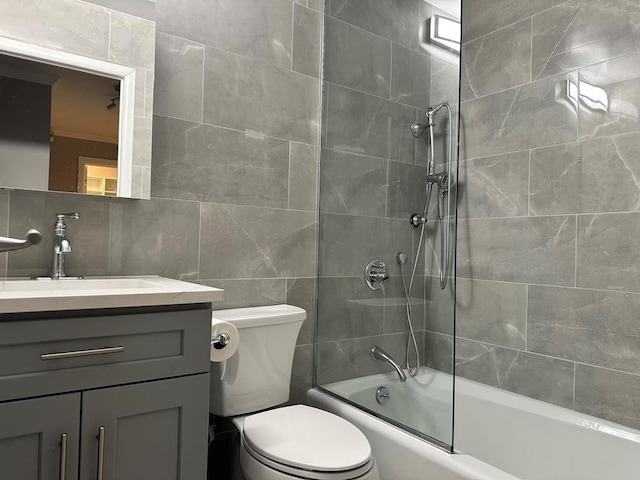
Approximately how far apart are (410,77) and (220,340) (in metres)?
1.17

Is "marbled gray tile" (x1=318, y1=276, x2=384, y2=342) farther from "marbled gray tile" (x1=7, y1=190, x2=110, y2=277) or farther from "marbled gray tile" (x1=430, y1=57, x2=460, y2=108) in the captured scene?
"marbled gray tile" (x1=7, y1=190, x2=110, y2=277)

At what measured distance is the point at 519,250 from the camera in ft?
7.06

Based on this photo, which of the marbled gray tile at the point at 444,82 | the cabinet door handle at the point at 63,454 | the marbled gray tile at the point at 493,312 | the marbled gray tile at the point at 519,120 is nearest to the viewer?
the cabinet door handle at the point at 63,454

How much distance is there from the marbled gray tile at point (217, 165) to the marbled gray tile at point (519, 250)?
0.98 meters

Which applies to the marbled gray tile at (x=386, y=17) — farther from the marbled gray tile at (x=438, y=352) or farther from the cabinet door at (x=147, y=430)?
the cabinet door at (x=147, y=430)

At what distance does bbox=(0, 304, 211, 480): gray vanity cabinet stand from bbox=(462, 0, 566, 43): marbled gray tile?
76.7 inches

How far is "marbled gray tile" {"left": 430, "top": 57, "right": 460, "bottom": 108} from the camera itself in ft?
5.23

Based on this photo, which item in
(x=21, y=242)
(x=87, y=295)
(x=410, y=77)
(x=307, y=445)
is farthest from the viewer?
(x=410, y=77)

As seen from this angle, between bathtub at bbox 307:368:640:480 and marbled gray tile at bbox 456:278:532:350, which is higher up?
marbled gray tile at bbox 456:278:532:350

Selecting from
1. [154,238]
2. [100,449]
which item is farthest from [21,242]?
[154,238]

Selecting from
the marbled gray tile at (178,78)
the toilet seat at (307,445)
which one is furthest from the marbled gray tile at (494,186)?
the marbled gray tile at (178,78)

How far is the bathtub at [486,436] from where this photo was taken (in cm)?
158

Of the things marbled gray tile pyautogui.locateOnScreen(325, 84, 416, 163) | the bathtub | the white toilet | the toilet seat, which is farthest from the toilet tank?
marbled gray tile pyautogui.locateOnScreen(325, 84, 416, 163)

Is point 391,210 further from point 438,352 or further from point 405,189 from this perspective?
point 438,352
